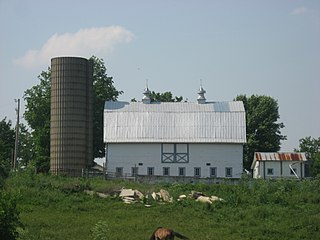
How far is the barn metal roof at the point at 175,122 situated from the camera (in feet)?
153

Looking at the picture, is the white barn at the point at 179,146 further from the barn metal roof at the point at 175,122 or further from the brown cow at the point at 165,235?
the brown cow at the point at 165,235

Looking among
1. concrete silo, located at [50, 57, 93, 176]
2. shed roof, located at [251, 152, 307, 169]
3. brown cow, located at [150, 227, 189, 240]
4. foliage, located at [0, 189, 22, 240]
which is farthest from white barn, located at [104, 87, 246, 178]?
foliage, located at [0, 189, 22, 240]

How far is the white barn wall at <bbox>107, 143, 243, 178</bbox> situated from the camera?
152 ft

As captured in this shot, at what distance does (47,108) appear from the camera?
53.6 m

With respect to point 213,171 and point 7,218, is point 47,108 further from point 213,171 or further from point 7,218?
point 7,218

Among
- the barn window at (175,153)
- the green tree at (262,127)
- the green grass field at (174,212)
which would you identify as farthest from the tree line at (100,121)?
the green grass field at (174,212)

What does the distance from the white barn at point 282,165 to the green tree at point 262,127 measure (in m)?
10.2

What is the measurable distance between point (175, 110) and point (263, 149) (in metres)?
12.1

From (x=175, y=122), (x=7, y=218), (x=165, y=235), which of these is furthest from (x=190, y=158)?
(x=7, y=218)

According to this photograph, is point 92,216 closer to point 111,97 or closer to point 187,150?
point 187,150

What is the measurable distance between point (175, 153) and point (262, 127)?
14.1 meters

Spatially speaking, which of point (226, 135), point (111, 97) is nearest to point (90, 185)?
point (226, 135)

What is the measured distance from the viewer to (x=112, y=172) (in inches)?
1816

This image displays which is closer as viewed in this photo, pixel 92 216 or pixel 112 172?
pixel 92 216
